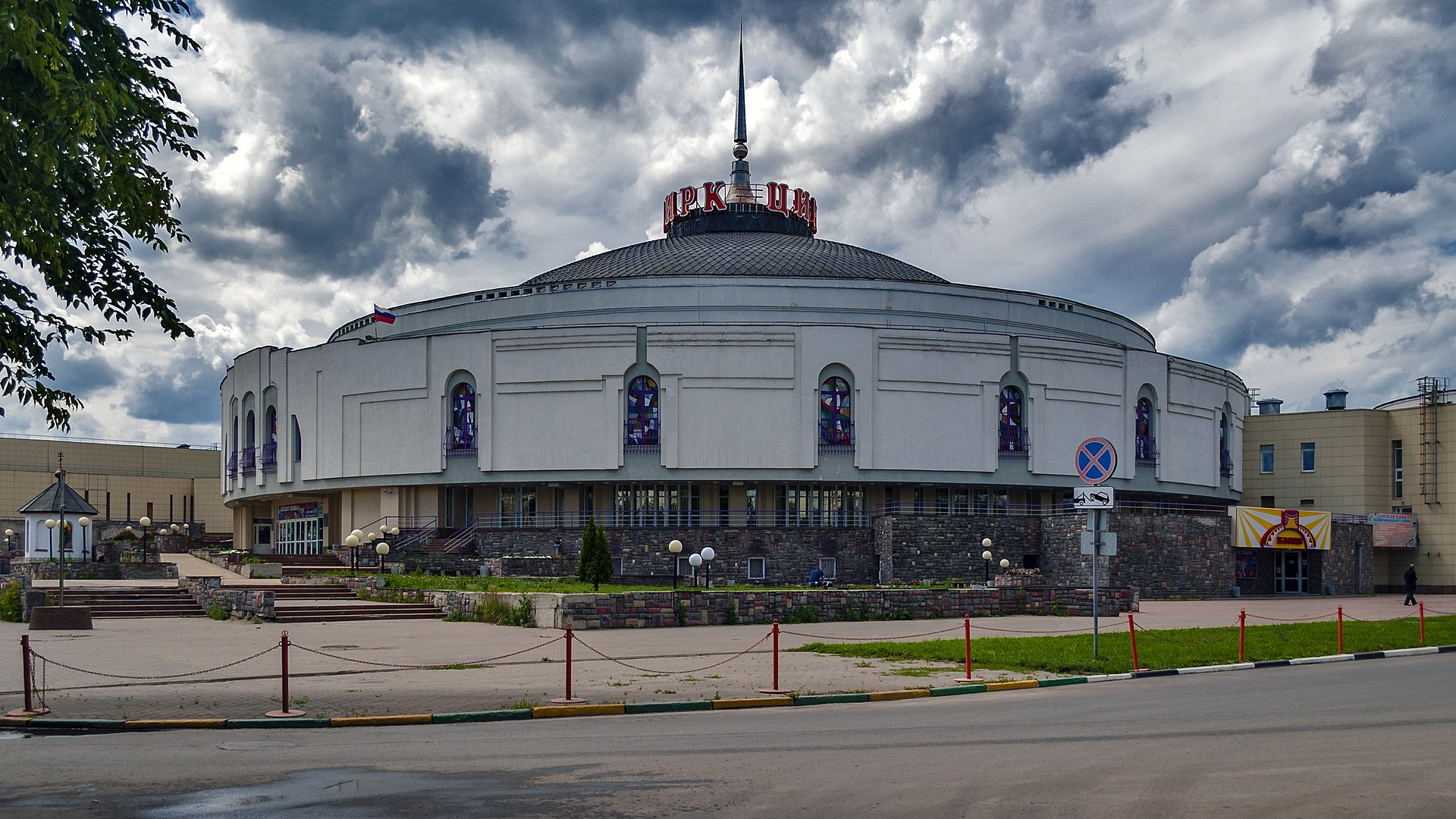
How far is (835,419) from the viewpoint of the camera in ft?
179

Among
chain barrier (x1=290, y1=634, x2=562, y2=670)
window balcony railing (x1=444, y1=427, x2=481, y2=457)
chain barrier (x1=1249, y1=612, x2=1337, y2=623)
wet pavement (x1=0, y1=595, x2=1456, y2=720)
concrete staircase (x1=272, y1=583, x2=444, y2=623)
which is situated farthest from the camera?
window balcony railing (x1=444, y1=427, x2=481, y2=457)

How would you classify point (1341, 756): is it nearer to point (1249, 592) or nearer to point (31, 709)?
point (31, 709)

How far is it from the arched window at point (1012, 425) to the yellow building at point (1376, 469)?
15.2 metres

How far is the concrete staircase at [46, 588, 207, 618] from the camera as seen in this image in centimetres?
3375

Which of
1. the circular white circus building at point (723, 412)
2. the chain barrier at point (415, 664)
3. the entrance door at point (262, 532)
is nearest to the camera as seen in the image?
the chain barrier at point (415, 664)

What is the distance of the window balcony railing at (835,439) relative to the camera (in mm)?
54500

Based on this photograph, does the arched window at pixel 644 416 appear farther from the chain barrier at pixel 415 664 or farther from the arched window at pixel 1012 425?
the chain barrier at pixel 415 664

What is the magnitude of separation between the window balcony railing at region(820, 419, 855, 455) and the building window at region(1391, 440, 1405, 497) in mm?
28975

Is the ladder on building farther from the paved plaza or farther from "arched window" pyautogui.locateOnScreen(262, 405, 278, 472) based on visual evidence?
"arched window" pyautogui.locateOnScreen(262, 405, 278, 472)

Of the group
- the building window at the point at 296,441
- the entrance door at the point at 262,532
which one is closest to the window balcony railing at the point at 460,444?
the building window at the point at 296,441

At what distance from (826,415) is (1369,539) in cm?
2518

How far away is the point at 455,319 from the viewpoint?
62562 millimetres

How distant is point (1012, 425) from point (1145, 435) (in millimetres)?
8267

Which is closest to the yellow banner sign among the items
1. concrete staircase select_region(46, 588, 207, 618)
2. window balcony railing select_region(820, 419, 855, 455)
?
window balcony railing select_region(820, 419, 855, 455)
